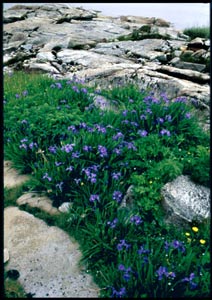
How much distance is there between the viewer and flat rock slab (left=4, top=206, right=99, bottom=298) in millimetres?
3404

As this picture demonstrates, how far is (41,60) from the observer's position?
32.5 ft

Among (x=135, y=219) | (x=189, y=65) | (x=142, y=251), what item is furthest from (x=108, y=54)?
(x=142, y=251)

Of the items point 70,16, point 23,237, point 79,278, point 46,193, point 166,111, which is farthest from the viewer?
point 70,16

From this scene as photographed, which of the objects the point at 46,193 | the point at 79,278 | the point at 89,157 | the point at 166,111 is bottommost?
the point at 79,278

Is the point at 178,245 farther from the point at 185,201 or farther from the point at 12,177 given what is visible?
the point at 12,177

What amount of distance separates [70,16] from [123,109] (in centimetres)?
1172

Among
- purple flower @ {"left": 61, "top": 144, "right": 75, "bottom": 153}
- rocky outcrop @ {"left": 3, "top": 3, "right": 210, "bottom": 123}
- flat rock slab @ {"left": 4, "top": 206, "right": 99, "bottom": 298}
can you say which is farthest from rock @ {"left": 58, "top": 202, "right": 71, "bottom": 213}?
rocky outcrop @ {"left": 3, "top": 3, "right": 210, "bottom": 123}

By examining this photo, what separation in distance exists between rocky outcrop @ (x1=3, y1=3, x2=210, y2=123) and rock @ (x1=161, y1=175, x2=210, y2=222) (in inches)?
91.4

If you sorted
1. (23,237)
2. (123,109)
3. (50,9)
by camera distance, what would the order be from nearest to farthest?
1. (23,237)
2. (123,109)
3. (50,9)

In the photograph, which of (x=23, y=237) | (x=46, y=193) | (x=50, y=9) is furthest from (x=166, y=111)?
(x=50, y=9)

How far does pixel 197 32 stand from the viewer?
13047 millimetres

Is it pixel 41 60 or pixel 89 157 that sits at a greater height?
pixel 41 60

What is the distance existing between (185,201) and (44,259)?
1559mm

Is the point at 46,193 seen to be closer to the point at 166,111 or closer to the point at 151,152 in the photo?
the point at 151,152
